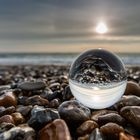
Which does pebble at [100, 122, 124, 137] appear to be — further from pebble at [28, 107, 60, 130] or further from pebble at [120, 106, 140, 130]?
pebble at [28, 107, 60, 130]

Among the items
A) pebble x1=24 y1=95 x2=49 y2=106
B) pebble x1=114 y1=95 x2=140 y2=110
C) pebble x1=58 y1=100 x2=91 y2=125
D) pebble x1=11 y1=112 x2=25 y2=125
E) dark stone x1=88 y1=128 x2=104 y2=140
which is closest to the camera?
dark stone x1=88 y1=128 x2=104 y2=140

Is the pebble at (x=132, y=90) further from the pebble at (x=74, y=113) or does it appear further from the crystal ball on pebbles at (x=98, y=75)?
the pebble at (x=74, y=113)

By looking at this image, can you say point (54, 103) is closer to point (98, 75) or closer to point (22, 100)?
point (22, 100)

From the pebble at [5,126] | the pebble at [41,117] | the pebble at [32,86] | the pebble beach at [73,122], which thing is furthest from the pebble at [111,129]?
the pebble at [32,86]

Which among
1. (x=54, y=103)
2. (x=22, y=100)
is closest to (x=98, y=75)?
(x=54, y=103)

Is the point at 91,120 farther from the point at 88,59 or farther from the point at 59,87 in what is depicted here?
the point at 59,87

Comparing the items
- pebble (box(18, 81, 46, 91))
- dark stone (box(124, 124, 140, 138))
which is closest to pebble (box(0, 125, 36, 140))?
dark stone (box(124, 124, 140, 138))
